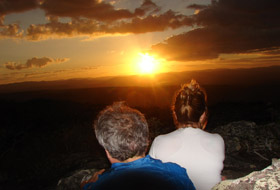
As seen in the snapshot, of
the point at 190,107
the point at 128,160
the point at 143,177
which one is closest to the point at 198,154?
the point at 190,107

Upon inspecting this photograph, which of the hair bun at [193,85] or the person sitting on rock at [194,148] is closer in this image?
the person sitting on rock at [194,148]

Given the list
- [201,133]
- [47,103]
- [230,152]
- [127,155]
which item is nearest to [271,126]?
[230,152]

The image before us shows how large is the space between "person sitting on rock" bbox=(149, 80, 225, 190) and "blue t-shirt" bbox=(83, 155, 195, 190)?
1.03 meters

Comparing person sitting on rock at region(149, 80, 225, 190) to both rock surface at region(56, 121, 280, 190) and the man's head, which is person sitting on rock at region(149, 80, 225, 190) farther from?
rock surface at region(56, 121, 280, 190)

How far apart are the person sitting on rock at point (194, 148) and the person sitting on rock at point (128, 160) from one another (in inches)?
37.2

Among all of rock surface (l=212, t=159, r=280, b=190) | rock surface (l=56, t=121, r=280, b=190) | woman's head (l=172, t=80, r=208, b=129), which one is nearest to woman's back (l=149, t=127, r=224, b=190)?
woman's head (l=172, t=80, r=208, b=129)

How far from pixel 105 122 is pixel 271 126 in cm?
726

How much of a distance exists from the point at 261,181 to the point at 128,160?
97 centimetres

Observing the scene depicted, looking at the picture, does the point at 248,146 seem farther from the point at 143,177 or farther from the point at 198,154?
the point at 143,177

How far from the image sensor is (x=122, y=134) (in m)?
1.71

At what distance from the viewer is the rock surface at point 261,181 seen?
1.68m

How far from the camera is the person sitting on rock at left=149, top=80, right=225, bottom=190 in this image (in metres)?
2.58

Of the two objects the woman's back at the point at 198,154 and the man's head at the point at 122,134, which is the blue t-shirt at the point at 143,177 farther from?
the woman's back at the point at 198,154

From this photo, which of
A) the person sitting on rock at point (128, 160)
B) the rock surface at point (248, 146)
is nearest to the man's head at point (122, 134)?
the person sitting on rock at point (128, 160)
